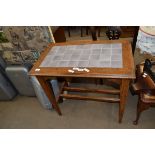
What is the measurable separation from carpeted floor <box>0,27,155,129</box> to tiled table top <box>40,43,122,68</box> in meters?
0.91

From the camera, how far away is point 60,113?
196 cm

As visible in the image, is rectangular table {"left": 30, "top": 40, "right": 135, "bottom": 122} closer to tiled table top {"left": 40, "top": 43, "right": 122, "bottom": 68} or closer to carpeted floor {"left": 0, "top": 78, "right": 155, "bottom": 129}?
tiled table top {"left": 40, "top": 43, "right": 122, "bottom": 68}

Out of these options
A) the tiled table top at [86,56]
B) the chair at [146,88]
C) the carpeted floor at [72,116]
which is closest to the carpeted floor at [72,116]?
the carpeted floor at [72,116]

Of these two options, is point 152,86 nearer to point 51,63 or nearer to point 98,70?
point 98,70

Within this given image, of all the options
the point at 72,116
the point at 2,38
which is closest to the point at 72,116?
the point at 72,116

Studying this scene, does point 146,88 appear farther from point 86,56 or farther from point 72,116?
point 72,116

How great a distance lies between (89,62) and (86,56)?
4.0 inches

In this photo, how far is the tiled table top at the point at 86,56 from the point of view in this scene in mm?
1244

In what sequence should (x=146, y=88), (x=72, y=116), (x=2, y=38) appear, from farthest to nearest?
(x=72, y=116) → (x=2, y=38) → (x=146, y=88)

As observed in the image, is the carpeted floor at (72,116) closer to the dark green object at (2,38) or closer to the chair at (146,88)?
the chair at (146,88)

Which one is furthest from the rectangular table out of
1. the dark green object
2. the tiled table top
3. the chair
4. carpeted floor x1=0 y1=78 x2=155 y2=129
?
the dark green object

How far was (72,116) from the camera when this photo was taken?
1964 millimetres
